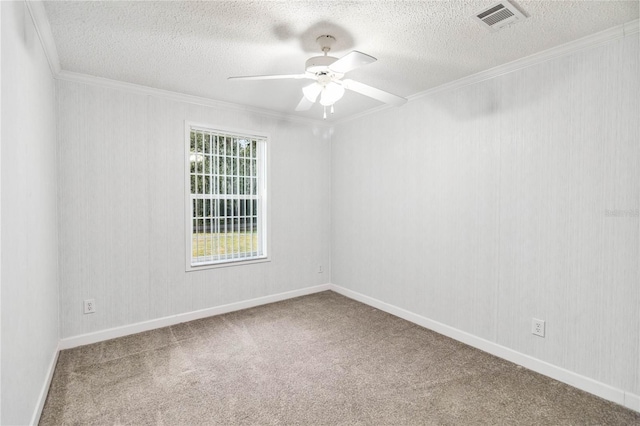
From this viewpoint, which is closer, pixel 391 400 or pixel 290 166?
pixel 391 400

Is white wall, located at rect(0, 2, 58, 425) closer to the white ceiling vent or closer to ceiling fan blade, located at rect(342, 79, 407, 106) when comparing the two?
ceiling fan blade, located at rect(342, 79, 407, 106)

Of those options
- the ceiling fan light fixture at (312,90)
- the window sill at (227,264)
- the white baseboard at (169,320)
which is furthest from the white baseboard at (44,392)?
the ceiling fan light fixture at (312,90)

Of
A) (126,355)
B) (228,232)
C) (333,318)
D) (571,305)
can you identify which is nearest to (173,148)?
(228,232)

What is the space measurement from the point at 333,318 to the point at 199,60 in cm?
281

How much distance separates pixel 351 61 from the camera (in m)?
1.89

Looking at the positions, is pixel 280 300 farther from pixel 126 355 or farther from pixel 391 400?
pixel 391 400

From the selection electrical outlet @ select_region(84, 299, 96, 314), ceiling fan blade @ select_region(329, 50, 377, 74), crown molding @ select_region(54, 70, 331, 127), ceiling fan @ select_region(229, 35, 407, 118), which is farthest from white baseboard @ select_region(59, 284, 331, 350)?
ceiling fan blade @ select_region(329, 50, 377, 74)

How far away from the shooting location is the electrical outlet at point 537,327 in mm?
2508

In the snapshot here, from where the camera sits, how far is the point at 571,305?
7.73 ft

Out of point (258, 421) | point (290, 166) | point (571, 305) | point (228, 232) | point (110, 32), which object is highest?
point (110, 32)

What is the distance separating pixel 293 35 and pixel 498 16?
1.27m

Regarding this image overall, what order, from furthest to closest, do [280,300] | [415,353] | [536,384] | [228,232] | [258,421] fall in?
[280,300] → [228,232] → [415,353] → [536,384] → [258,421]

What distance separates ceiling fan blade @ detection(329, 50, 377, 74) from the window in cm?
215

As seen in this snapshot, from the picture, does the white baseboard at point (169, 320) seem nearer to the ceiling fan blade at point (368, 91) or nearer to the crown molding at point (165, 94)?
the crown molding at point (165, 94)
